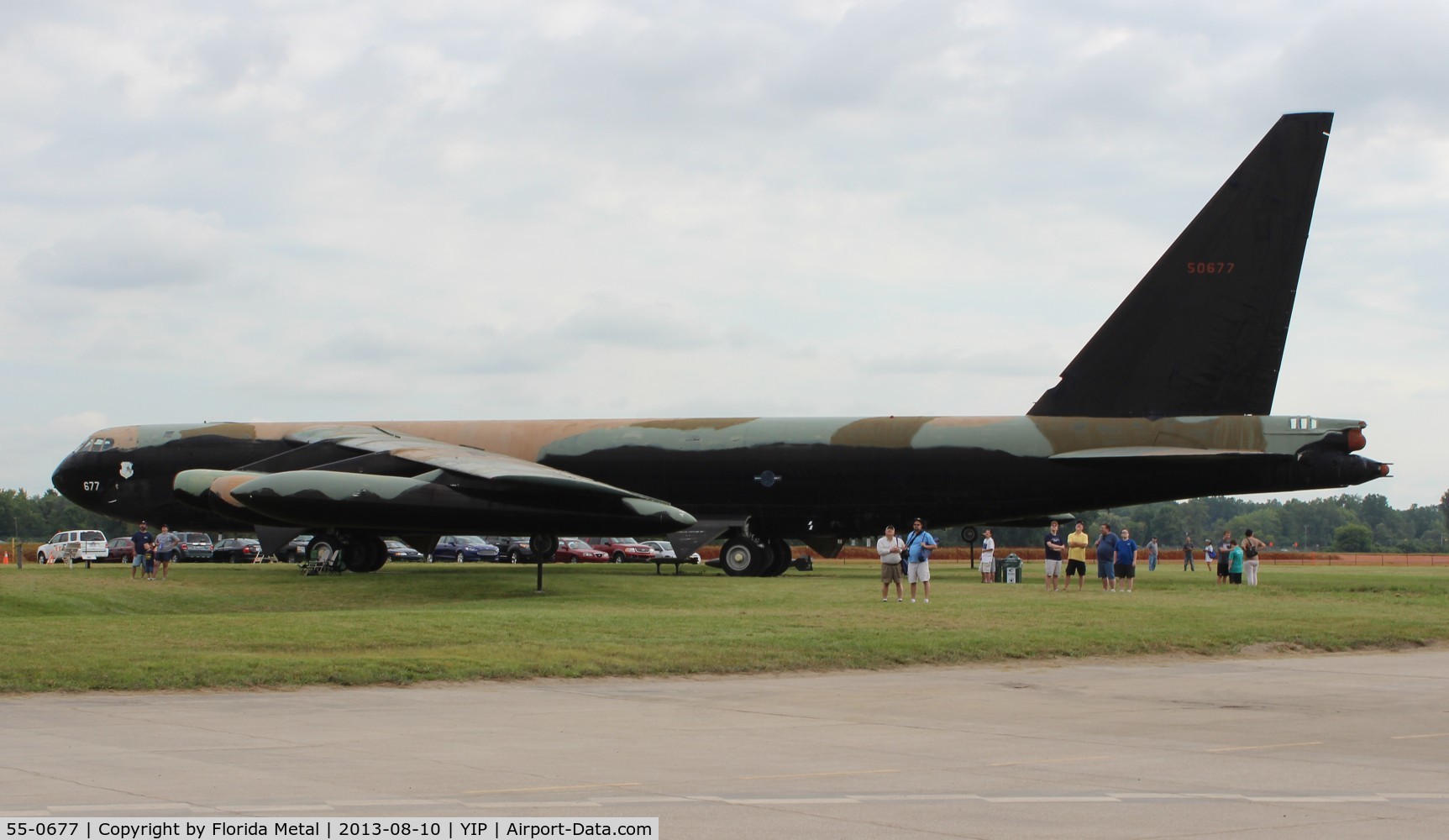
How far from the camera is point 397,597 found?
88.5ft

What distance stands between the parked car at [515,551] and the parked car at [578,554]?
2.59m

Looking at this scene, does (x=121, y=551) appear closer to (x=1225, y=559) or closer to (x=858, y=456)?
(x=858, y=456)

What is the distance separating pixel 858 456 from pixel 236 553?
91.4 ft

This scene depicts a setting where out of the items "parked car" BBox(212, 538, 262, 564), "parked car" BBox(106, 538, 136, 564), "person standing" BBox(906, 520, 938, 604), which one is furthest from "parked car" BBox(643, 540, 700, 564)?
"person standing" BBox(906, 520, 938, 604)

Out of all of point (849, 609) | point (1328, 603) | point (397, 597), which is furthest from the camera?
point (397, 597)

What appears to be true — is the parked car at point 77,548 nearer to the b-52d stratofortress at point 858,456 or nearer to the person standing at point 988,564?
the b-52d stratofortress at point 858,456

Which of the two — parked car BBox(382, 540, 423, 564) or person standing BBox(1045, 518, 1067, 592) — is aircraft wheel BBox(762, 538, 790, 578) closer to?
person standing BBox(1045, 518, 1067, 592)

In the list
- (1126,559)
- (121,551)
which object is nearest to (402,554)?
(121,551)

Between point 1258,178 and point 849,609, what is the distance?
50.4ft

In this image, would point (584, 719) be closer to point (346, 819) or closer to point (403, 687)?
point (403, 687)

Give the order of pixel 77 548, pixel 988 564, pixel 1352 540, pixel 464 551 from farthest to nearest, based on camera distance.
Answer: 1. pixel 1352 540
2. pixel 464 551
3. pixel 77 548
4. pixel 988 564

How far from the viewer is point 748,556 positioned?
34.5 meters

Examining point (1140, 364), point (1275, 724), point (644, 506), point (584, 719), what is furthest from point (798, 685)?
point (1140, 364)

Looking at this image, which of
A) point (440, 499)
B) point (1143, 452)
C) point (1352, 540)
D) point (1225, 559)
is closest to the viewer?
point (440, 499)
